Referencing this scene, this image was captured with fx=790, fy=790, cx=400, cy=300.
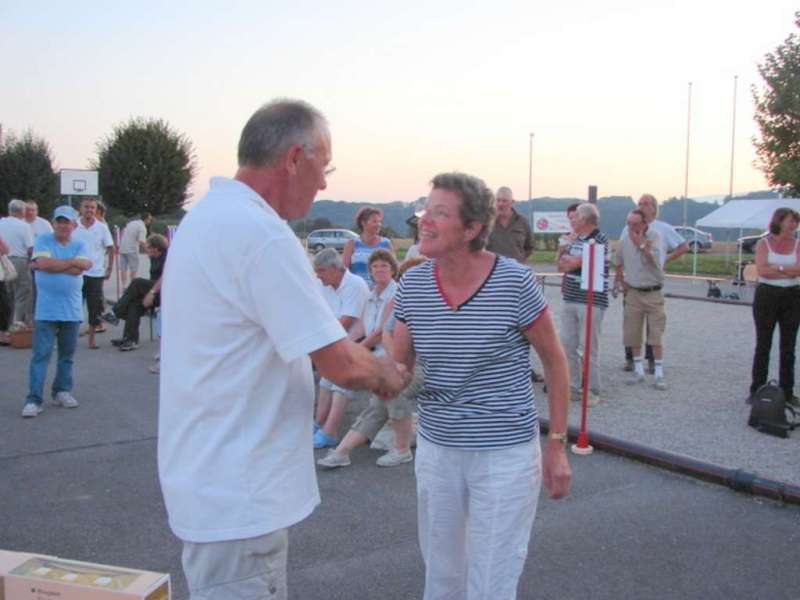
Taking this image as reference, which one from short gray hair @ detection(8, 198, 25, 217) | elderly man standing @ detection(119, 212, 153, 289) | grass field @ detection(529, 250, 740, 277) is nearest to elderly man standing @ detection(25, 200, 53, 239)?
short gray hair @ detection(8, 198, 25, 217)

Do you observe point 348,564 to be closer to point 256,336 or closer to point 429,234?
point 429,234

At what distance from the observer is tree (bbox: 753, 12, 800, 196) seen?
2891cm

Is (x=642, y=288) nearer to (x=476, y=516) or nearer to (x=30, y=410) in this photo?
(x=30, y=410)

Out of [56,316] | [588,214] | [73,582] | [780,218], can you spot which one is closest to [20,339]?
[56,316]

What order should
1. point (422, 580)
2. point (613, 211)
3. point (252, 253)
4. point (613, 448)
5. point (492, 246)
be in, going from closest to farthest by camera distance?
point (252, 253), point (422, 580), point (613, 448), point (492, 246), point (613, 211)

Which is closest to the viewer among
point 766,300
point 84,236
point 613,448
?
point 613,448

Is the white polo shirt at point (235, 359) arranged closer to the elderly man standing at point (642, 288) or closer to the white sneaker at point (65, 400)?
the white sneaker at point (65, 400)

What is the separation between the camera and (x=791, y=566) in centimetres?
420

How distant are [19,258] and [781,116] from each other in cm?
2749

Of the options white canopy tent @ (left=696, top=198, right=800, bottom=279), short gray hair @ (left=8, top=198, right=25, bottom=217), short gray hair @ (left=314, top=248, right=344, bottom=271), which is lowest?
short gray hair @ (left=314, top=248, right=344, bottom=271)

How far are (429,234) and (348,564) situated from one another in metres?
2.24

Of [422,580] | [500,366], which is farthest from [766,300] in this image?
[500,366]

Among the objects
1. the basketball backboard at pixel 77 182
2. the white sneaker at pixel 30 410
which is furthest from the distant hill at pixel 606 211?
the white sneaker at pixel 30 410

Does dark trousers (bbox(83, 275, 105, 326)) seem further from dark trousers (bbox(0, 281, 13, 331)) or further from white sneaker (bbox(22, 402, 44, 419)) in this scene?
white sneaker (bbox(22, 402, 44, 419))
